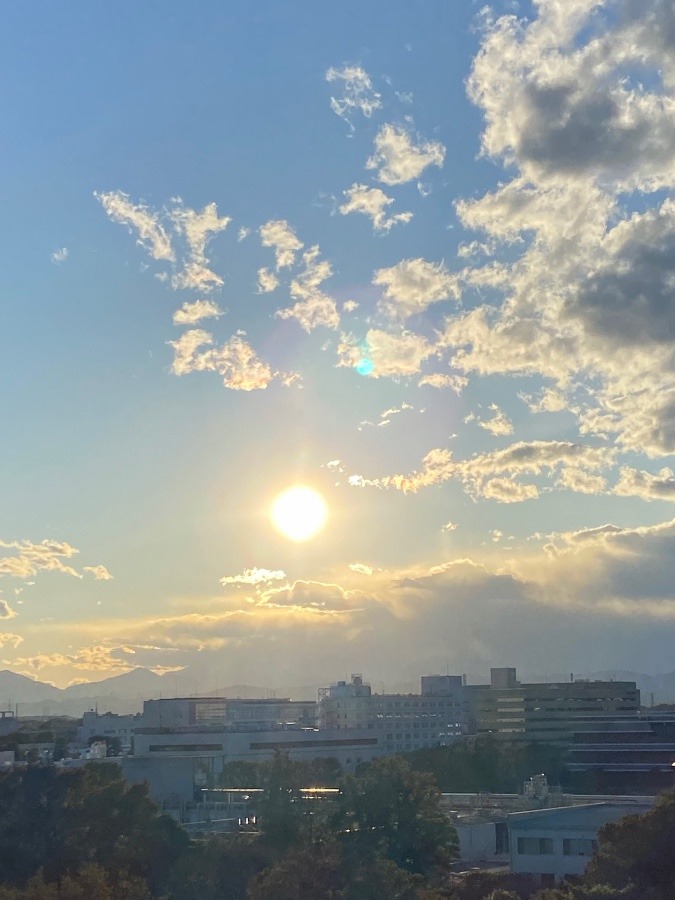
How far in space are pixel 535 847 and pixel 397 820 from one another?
9.80 metres

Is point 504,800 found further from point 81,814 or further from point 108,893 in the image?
point 108,893

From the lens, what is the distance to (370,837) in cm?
4378

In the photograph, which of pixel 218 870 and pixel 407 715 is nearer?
pixel 218 870

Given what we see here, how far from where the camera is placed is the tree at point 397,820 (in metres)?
44.1

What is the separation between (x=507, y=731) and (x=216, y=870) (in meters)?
126

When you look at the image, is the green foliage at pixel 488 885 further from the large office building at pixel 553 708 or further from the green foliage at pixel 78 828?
the large office building at pixel 553 708

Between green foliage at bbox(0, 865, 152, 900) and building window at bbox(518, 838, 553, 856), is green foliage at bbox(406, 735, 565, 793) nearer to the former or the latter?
building window at bbox(518, 838, 553, 856)

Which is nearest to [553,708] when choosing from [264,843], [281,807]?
[281,807]

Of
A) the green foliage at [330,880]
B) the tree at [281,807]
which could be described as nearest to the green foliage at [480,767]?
the tree at [281,807]

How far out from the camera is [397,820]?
44.8 m

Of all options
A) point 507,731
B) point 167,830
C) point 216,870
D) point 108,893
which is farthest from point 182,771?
point 507,731

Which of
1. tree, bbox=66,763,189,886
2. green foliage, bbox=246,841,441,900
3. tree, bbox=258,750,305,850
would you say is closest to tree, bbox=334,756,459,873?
tree, bbox=258,750,305,850

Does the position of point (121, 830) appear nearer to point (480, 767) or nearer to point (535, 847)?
point (535, 847)

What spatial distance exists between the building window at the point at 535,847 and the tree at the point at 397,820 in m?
5.74
